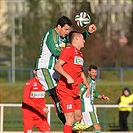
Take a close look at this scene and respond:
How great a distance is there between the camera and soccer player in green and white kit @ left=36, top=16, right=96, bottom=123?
12320 mm

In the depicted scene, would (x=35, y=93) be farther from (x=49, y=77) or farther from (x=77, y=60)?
(x=77, y=60)

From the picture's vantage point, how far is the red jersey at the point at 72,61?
12016 millimetres

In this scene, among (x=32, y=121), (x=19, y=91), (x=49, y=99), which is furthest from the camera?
(x=19, y=91)

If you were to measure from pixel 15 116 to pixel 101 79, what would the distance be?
Result: 20029mm

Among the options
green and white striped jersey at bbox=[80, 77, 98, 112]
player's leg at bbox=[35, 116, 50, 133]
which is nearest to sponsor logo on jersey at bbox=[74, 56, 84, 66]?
player's leg at bbox=[35, 116, 50, 133]

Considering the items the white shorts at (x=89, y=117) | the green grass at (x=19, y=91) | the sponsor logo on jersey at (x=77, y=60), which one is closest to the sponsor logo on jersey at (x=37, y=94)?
the sponsor logo on jersey at (x=77, y=60)

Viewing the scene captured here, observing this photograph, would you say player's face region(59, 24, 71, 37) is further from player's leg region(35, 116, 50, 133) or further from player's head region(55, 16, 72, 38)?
player's leg region(35, 116, 50, 133)

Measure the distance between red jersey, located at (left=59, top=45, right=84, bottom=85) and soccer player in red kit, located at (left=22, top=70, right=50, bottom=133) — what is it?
1413 mm

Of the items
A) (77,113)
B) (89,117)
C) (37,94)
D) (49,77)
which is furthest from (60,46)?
(89,117)

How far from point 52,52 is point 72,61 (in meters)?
0.45

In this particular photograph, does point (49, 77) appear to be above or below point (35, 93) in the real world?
above

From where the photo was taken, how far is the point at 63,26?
485 inches

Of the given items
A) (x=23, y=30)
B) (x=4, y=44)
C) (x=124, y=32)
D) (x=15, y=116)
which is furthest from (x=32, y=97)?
(x=124, y=32)

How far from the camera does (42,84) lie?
42.5 ft
